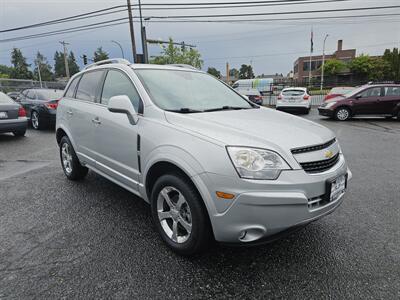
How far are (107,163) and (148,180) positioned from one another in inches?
34.1

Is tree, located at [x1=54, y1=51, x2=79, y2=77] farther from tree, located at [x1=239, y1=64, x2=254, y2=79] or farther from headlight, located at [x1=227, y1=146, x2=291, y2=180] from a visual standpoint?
headlight, located at [x1=227, y1=146, x2=291, y2=180]

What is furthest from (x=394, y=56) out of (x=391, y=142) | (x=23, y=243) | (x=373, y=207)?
(x=23, y=243)

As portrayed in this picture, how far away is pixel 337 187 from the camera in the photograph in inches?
91.4

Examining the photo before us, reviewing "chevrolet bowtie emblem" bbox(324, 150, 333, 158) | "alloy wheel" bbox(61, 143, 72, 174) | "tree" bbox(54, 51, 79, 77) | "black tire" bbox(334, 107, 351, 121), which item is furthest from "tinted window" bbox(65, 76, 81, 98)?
"tree" bbox(54, 51, 79, 77)

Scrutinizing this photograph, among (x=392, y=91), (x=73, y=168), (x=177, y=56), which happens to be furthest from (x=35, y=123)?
(x=177, y=56)

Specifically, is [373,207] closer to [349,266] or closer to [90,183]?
[349,266]

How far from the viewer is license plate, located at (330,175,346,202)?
2.24 meters

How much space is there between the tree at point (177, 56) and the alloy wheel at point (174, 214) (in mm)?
31140

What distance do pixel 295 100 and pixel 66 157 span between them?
1248 centimetres

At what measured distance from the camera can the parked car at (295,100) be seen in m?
14.2

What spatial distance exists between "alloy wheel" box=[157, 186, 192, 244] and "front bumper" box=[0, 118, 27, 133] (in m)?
6.93

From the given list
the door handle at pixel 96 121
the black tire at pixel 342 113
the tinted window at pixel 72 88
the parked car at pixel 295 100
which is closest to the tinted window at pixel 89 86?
the tinted window at pixel 72 88

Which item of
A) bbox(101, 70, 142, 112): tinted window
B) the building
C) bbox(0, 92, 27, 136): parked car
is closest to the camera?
bbox(101, 70, 142, 112): tinted window

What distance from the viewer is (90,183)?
4316 millimetres
